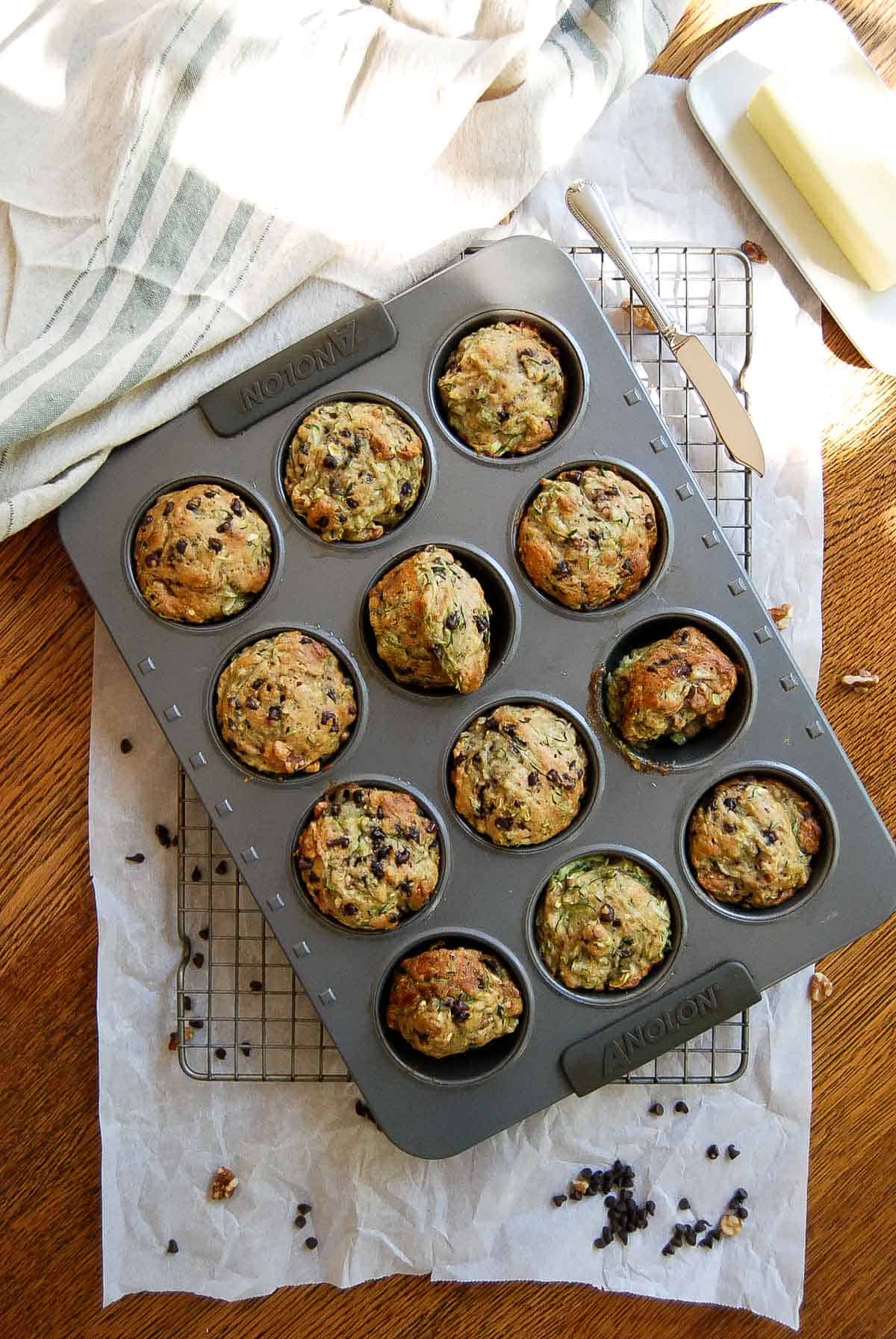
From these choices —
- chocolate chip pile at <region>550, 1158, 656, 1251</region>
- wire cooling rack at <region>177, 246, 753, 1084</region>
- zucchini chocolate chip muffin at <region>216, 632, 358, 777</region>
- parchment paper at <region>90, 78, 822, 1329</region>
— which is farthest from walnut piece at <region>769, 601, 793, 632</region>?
chocolate chip pile at <region>550, 1158, 656, 1251</region>

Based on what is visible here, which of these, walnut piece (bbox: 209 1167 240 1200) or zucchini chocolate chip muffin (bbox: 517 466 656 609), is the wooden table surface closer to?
walnut piece (bbox: 209 1167 240 1200)

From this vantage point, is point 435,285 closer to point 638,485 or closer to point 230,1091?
point 638,485

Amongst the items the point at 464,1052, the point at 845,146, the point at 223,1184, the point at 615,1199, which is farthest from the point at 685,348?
the point at 223,1184

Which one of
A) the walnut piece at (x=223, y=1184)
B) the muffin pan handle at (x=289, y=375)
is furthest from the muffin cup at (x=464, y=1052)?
the muffin pan handle at (x=289, y=375)

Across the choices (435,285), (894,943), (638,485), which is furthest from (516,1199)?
(435,285)

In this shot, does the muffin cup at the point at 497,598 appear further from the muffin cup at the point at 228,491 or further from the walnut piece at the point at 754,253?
A: the walnut piece at the point at 754,253

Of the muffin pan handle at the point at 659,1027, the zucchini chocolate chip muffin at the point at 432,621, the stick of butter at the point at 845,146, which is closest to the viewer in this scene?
the zucchini chocolate chip muffin at the point at 432,621

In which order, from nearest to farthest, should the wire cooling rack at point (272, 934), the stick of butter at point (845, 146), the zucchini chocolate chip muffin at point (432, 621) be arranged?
the zucchini chocolate chip muffin at point (432, 621)
the stick of butter at point (845, 146)
the wire cooling rack at point (272, 934)
